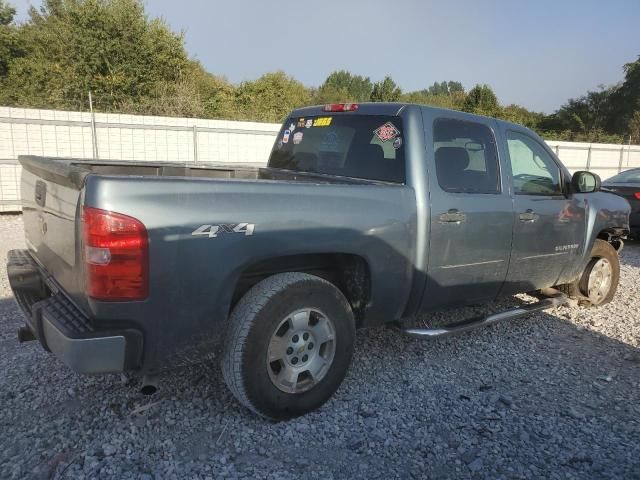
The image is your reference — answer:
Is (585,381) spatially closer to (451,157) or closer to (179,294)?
(451,157)

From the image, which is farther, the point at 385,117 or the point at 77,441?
the point at 385,117

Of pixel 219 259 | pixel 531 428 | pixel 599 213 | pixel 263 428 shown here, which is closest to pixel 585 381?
pixel 531 428

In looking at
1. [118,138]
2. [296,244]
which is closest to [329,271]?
[296,244]

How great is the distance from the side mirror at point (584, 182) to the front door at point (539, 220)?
3.6 inches

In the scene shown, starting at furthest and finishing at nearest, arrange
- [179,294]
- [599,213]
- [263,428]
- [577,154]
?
[577,154]
[599,213]
[263,428]
[179,294]

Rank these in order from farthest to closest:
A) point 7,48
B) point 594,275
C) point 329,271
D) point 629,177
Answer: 1. point 7,48
2. point 629,177
3. point 594,275
4. point 329,271

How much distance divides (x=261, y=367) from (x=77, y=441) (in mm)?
1078

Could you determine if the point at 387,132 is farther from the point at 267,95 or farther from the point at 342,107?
the point at 267,95

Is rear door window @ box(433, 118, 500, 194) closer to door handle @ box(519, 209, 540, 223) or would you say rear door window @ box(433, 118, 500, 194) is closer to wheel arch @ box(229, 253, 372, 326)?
door handle @ box(519, 209, 540, 223)

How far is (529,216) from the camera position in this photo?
403cm

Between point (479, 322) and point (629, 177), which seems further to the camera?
point (629, 177)

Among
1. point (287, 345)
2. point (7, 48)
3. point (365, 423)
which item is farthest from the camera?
point (7, 48)

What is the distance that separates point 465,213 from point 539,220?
997 mm

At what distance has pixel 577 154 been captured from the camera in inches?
722
